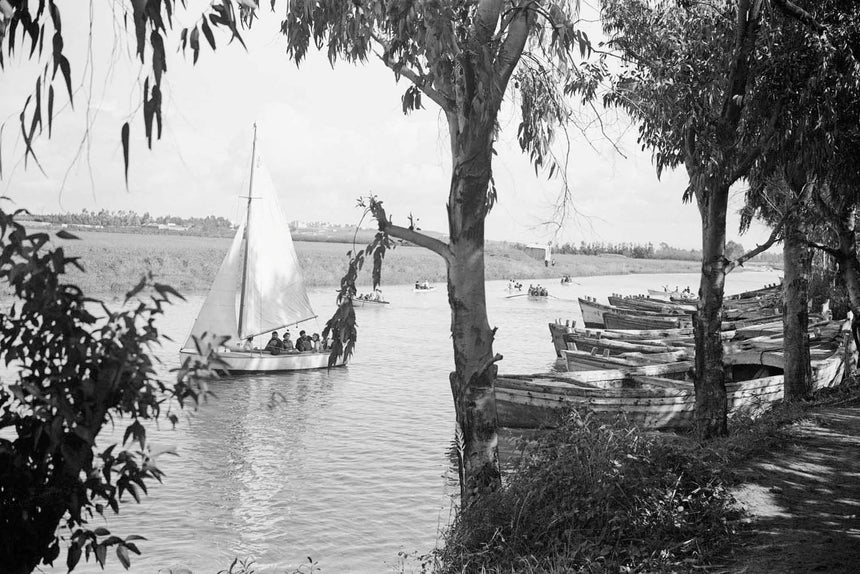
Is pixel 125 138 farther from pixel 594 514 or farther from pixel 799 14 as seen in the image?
pixel 799 14

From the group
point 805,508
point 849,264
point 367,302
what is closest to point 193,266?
point 367,302

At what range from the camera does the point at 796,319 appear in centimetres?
1471

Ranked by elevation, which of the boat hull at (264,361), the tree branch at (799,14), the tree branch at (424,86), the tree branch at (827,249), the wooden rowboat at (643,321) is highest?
the tree branch at (799,14)

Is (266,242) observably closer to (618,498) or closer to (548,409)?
(548,409)

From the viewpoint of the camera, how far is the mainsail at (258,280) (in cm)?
2589

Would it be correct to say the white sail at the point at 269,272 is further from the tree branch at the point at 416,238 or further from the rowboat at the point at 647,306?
the tree branch at the point at 416,238

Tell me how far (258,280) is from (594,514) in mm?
21198

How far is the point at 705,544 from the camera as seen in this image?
6.70 metres

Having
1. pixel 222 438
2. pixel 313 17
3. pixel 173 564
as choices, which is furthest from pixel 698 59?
pixel 222 438

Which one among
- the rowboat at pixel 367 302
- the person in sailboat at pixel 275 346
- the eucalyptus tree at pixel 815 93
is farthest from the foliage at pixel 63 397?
the rowboat at pixel 367 302

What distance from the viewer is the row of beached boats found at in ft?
51.2

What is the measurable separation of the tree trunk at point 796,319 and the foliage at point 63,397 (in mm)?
13375

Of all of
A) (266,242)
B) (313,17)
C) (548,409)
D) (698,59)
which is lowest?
(548,409)

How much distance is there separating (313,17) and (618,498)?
566cm
